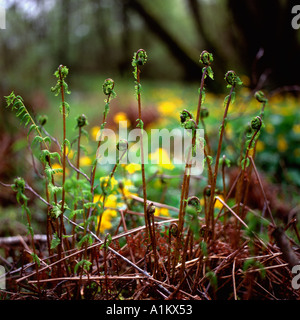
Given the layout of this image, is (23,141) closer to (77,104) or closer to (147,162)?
(147,162)

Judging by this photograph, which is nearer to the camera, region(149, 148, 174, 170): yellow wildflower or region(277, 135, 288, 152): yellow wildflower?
region(149, 148, 174, 170): yellow wildflower

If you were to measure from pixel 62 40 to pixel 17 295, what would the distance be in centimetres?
608

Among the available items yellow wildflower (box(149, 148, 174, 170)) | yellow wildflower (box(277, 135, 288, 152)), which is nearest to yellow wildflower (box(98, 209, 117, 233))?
yellow wildflower (box(149, 148, 174, 170))

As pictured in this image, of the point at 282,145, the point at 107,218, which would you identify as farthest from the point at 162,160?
the point at 282,145

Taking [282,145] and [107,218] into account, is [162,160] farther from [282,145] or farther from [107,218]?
[282,145]

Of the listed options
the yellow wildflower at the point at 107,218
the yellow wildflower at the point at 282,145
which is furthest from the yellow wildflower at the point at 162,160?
the yellow wildflower at the point at 282,145

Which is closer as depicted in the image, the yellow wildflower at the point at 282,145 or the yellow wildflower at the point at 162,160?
the yellow wildflower at the point at 162,160

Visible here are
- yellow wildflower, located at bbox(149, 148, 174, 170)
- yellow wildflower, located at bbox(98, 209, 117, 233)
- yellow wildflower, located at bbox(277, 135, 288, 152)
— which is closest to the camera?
yellow wildflower, located at bbox(98, 209, 117, 233)

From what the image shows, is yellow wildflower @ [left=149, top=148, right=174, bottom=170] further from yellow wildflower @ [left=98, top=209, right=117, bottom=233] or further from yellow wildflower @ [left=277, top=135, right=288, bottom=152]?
yellow wildflower @ [left=277, top=135, right=288, bottom=152]

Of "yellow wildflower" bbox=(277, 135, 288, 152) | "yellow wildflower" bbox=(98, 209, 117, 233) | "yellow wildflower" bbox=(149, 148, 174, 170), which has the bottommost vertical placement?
"yellow wildflower" bbox=(98, 209, 117, 233)

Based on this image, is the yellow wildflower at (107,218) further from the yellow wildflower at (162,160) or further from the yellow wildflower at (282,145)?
the yellow wildflower at (282,145)

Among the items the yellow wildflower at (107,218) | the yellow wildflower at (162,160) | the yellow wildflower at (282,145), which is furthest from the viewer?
the yellow wildflower at (282,145)
